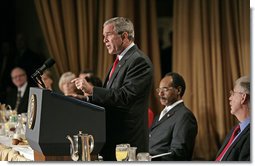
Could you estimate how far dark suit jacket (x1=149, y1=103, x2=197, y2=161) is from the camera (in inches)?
137

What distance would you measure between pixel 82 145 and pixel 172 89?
147 cm

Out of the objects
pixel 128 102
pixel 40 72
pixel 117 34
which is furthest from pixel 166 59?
pixel 40 72

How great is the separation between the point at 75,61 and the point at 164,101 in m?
1.31

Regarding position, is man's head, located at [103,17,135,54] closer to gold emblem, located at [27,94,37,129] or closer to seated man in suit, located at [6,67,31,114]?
gold emblem, located at [27,94,37,129]

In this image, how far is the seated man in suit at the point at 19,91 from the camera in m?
5.26

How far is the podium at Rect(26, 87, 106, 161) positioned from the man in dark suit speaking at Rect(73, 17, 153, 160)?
26 cm

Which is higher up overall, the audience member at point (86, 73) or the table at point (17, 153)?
the audience member at point (86, 73)

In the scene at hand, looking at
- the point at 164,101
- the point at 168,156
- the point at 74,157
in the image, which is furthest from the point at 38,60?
the point at 74,157

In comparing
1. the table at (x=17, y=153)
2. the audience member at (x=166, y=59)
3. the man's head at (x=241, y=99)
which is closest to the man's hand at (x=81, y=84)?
the table at (x=17, y=153)

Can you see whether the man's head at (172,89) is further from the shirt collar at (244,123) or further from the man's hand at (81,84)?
the man's hand at (81,84)

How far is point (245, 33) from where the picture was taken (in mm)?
3455

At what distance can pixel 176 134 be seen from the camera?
11.7 ft

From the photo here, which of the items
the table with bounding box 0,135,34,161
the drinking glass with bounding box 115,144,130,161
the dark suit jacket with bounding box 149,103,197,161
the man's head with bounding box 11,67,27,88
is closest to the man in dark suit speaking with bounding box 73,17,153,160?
the drinking glass with bounding box 115,144,130,161

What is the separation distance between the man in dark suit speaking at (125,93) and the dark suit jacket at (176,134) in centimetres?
56
